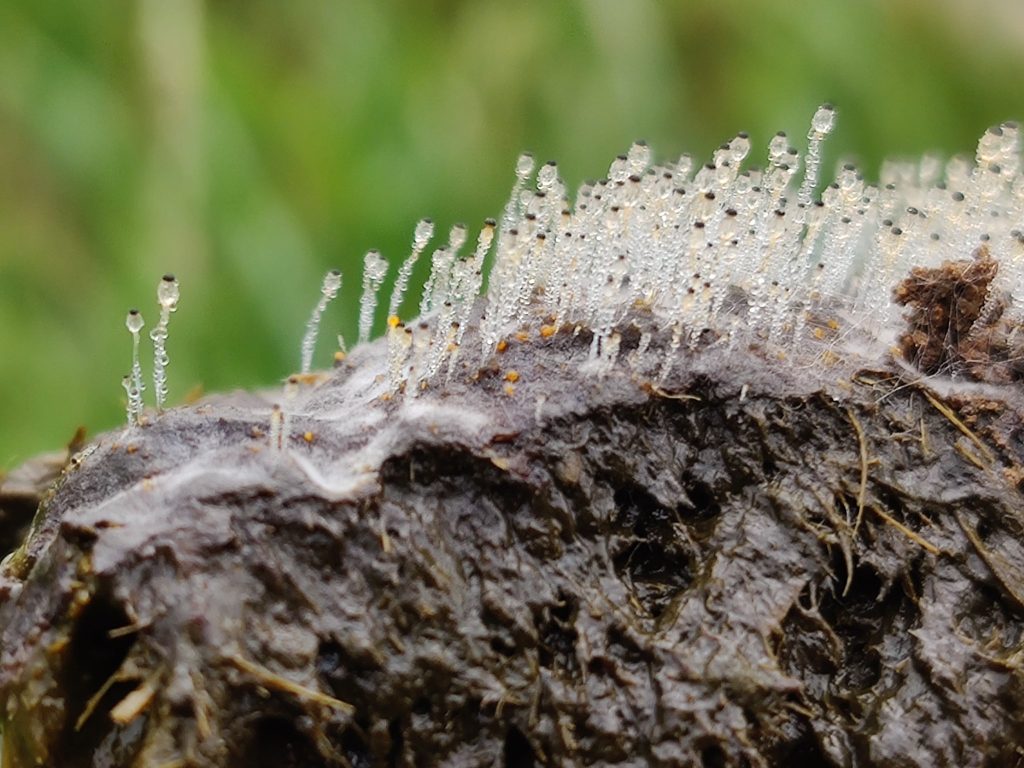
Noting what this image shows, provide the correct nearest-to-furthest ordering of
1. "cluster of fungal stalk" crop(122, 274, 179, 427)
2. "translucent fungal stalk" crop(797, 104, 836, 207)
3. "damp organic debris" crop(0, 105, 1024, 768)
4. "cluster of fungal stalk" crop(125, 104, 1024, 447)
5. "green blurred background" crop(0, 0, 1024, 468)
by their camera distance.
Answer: "damp organic debris" crop(0, 105, 1024, 768) → "cluster of fungal stalk" crop(122, 274, 179, 427) → "cluster of fungal stalk" crop(125, 104, 1024, 447) → "translucent fungal stalk" crop(797, 104, 836, 207) → "green blurred background" crop(0, 0, 1024, 468)

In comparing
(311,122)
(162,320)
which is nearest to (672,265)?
(162,320)

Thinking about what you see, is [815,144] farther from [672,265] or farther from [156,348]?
[156,348]

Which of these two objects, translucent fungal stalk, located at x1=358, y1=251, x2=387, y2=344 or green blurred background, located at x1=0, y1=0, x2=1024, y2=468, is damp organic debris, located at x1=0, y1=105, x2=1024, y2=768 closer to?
translucent fungal stalk, located at x1=358, y1=251, x2=387, y2=344

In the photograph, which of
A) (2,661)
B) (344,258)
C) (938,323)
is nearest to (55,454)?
(2,661)

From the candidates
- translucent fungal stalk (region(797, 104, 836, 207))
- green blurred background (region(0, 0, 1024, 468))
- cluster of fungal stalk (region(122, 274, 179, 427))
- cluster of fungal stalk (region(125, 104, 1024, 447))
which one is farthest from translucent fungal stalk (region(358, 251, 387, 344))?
green blurred background (region(0, 0, 1024, 468))

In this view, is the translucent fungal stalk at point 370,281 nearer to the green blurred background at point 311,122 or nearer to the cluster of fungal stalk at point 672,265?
the cluster of fungal stalk at point 672,265

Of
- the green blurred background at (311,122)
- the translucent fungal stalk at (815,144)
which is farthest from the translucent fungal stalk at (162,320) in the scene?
the green blurred background at (311,122)
